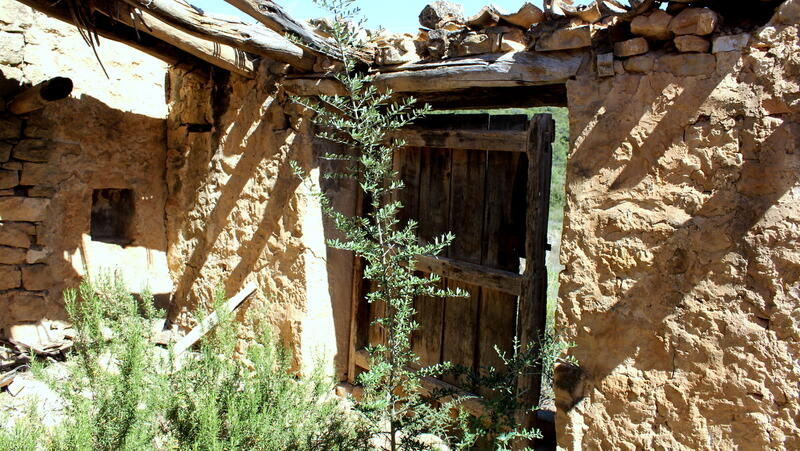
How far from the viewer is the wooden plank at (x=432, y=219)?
3.90 metres

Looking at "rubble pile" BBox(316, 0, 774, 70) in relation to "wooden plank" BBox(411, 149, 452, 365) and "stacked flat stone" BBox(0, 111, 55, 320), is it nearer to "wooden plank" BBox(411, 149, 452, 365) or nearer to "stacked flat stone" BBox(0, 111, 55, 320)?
"wooden plank" BBox(411, 149, 452, 365)

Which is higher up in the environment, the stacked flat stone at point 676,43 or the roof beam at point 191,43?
the roof beam at point 191,43

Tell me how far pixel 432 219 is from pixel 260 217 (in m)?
1.35

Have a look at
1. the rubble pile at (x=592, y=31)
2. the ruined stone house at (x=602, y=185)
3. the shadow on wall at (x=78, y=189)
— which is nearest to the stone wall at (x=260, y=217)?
the ruined stone house at (x=602, y=185)

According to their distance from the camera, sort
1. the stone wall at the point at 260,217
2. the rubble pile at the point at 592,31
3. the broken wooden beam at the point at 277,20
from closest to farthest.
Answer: the rubble pile at the point at 592,31
the broken wooden beam at the point at 277,20
the stone wall at the point at 260,217

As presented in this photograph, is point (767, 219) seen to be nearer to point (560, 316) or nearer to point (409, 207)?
point (560, 316)

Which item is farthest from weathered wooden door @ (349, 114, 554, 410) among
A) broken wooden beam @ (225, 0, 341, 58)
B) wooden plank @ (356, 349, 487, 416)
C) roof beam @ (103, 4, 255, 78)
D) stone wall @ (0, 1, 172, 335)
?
stone wall @ (0, 1, 172, 335)

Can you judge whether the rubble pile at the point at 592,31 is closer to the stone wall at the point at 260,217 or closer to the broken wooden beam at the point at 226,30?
the broken wooden beam at the point at 226,30

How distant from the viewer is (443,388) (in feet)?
10.5

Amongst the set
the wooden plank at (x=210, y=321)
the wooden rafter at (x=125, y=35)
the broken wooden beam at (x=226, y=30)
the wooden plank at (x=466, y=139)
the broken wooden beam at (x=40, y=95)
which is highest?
the wooden rafter at (x=125, y=35)

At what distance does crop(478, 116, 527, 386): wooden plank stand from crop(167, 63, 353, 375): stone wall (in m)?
1.14

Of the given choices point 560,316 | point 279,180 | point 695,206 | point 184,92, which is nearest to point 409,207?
point 279,180

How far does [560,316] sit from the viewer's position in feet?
9.83

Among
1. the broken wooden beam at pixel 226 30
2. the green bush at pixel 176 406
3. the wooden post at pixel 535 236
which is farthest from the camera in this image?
the broken wooden beam at pixel 226 30
